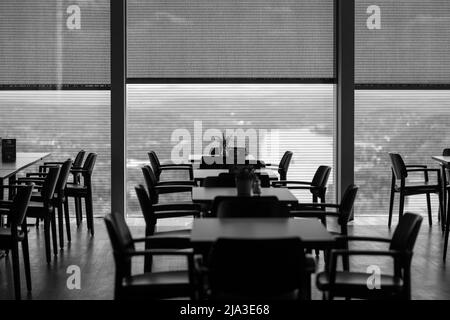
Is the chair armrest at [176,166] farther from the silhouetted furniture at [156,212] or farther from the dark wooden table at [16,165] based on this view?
the silhouetted furniture at [156,212]

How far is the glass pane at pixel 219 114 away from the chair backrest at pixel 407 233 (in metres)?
5.43

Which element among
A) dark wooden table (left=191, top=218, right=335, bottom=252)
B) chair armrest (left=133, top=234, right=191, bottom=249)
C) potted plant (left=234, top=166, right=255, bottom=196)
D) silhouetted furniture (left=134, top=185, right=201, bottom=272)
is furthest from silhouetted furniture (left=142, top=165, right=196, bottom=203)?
dark wooden table (left=191, top=218, right=335, bottom=252)

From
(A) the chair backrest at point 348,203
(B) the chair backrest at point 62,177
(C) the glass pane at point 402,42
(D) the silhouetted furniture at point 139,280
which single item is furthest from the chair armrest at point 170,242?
(C) the glass pane at point 402,42

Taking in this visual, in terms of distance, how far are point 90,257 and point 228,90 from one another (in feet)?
11.3

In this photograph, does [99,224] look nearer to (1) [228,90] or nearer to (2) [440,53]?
(1) [228,90]

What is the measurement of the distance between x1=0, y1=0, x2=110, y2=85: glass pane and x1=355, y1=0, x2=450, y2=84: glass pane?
3308mm

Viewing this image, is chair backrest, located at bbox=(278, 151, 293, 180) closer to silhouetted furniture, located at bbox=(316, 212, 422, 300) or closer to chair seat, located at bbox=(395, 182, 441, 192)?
chair seat, located at bbox=(395, 182, 441, 192)

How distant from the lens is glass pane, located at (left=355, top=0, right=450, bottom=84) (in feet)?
30.8

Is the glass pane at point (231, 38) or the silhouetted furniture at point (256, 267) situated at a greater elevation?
the glass pane at point (231, 38)

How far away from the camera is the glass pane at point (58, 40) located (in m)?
9.35

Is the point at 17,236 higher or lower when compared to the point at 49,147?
lower

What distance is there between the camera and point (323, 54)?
31.0 ft

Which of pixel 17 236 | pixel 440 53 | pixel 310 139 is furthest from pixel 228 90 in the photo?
pixel 17 236
